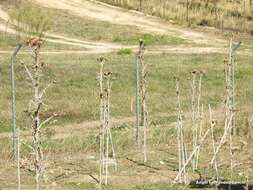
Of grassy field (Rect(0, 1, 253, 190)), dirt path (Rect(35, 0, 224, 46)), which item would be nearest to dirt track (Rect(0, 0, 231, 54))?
dirt path (Rect(35, 0, 224, 46))

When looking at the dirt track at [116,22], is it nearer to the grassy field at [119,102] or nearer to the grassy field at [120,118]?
the grassy field at [120,118]

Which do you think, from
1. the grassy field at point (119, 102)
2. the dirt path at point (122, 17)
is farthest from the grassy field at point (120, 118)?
the dirt path at point (122, 17)

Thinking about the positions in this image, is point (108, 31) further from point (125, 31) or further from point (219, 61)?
point (219, 61)

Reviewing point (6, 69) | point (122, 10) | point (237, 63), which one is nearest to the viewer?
point (6, 69)

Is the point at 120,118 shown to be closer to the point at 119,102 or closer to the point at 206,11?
the point at 119,102

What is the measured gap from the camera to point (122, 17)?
172 ft

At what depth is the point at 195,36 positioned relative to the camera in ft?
156

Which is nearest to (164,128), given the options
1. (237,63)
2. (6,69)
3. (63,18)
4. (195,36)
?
(6,69)

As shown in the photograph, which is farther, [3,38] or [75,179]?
[3,38]

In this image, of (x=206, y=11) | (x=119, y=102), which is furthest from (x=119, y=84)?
(x=206, y=11)

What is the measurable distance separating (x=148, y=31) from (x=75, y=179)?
32.0 meters

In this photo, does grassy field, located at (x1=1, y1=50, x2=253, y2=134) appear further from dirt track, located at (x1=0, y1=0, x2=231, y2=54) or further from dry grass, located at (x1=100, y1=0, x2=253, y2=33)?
dry grass, located at (x1=100, y1=0, x2=253, y2=33)

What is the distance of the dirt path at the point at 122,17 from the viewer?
47.6 meters

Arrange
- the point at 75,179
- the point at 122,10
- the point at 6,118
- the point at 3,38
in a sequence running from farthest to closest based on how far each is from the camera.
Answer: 1. the point at 122,10
2. the point at 3,38
3. the point at 6,118
4. the point at 75,179
